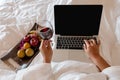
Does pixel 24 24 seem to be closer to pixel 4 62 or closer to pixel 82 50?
pixel 4 62

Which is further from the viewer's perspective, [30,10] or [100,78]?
[30,10]

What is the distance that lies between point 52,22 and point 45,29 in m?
0.10

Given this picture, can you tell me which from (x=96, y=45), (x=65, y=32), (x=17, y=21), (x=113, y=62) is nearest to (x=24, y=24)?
(x=17, y=21)

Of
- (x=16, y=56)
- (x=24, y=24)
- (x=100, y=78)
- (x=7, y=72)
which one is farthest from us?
(x=24, y=24)

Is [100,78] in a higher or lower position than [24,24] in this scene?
lower

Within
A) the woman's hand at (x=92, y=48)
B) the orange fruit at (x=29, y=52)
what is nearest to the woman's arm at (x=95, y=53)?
the woman's hand at (x=92, y=48)

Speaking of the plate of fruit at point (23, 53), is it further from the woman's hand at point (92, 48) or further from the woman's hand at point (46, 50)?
the woman's hand at point (92, 48)

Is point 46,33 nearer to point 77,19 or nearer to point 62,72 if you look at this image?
point 77,19

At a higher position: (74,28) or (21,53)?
→ (74,28)

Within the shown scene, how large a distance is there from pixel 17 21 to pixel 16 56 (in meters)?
0.28

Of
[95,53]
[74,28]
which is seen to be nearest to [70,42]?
[74,28]

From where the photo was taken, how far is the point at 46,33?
4.41 ft

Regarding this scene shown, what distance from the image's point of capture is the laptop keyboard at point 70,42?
4.39ft

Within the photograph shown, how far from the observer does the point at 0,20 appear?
58.2 inches
